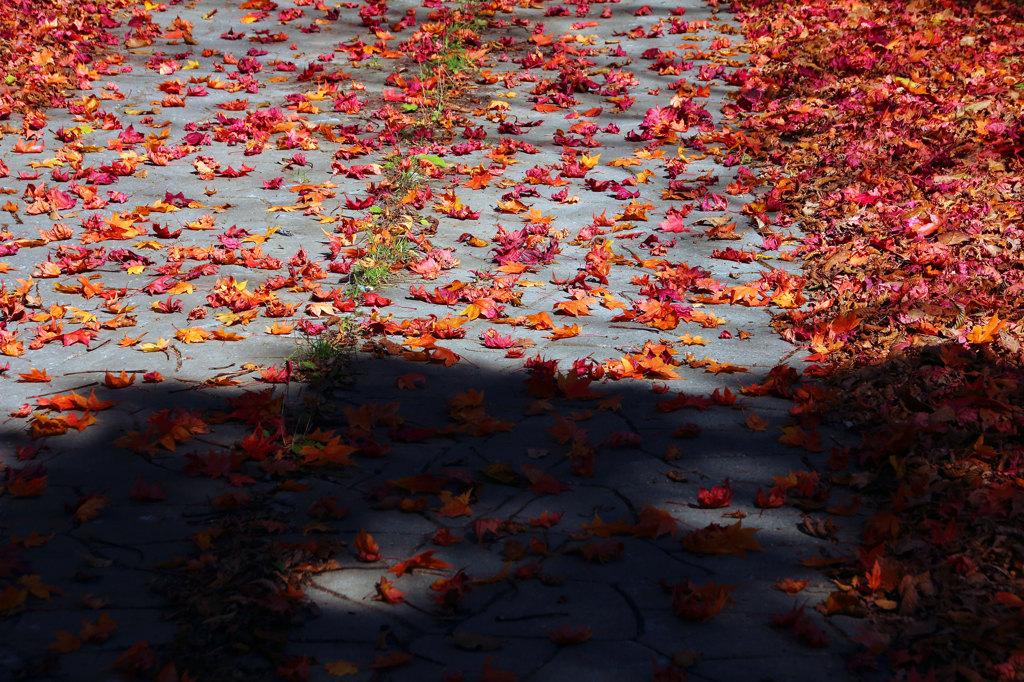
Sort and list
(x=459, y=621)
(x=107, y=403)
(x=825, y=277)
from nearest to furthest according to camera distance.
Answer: (x=459, y=621), (x=107, y=403), (x=825, y=277)

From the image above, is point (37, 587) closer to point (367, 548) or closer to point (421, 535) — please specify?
point (367, 548)

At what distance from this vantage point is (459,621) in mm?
1806

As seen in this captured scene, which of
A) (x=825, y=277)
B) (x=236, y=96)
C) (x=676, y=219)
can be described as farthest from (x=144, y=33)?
(x=825, y=277)

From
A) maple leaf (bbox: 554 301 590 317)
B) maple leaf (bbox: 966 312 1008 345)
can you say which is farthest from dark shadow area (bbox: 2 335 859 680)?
maple leaf (bbox: 966 312 1008 345)

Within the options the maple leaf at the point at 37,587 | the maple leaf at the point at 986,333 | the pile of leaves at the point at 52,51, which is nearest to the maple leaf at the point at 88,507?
the maple leaf at the point at 37,587

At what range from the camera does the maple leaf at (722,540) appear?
6.61ft

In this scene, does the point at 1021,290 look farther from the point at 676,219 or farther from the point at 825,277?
the point at 676,219

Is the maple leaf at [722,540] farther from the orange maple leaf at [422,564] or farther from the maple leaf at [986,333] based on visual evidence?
the maple leaf at [986,333]

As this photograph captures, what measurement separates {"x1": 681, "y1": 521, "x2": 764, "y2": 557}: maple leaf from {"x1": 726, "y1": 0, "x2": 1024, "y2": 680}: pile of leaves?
0.23 m

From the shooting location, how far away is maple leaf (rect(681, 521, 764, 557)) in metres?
2.02

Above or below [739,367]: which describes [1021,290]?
above

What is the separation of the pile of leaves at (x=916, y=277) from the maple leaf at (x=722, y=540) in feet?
0.75

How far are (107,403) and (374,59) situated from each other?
15.4ft

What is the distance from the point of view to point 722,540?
2023mm
